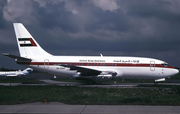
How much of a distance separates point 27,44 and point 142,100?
21110 millimetres

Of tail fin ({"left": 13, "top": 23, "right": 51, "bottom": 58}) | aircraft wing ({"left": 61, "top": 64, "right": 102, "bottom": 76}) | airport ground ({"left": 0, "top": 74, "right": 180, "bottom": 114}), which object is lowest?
airport ground ({"left": 0, "top": 74, "right": 180, "bottom": 114})

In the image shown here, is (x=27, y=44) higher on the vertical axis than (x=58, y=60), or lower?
higher

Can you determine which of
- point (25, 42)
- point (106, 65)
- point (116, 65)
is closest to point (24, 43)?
point (25, 42)

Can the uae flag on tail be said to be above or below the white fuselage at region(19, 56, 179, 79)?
above

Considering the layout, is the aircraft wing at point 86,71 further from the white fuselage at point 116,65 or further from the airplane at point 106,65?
the white fuselage at point 116,65

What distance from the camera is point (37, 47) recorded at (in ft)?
95.8

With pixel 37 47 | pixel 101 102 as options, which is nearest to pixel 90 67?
pixel 37 47

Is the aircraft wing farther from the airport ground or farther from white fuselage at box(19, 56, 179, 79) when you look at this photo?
the airport ground

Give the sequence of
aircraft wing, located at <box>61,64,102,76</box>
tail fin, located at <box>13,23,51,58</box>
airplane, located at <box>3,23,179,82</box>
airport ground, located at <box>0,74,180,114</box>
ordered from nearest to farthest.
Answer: airport ground, located at <box>0,74,180,114</box> < aircraft wing, located at <box>61,64,102,76</box> < airplane, located at <box>3,23,179,82</box> < tail fin, located at <box>13,23,51,58</box>

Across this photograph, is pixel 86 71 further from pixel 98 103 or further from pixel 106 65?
pixel 98 103

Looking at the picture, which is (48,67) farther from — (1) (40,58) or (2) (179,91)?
(2) (179,91)

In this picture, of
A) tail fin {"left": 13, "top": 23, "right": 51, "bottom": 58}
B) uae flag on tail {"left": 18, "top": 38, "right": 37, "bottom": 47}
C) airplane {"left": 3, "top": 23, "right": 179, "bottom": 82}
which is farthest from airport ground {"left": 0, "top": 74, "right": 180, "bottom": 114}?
uae flag on tail {"left": 18, "top": 38, "right": 37, "bottom": 47}

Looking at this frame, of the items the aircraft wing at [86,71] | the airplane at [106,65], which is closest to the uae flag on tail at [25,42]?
the airplane at [106,65]

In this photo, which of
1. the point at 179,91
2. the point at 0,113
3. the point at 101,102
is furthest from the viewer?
the point at 179,91
